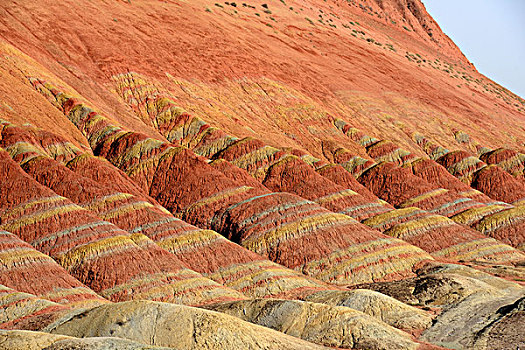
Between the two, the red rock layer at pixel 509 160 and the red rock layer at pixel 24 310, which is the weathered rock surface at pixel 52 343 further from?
the red rock layer at pixel 509 160

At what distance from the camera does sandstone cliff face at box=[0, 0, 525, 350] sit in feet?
109

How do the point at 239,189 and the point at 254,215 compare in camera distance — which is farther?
the point at 239,189

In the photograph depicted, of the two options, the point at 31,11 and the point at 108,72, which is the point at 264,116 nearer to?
the point at 108,72

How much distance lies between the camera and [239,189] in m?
59.5

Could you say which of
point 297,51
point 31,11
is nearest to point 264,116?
point 297,51

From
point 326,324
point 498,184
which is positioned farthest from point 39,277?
point 498,184

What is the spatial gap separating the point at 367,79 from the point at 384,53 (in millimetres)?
21328

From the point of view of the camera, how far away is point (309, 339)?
31484 mm

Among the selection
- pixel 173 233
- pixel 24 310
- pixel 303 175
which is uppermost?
pixel 303 175

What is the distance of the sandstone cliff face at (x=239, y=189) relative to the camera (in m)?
33.1

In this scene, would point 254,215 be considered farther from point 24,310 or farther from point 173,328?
point 173,328

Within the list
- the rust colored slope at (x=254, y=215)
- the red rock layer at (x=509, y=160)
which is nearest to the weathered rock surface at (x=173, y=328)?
the rust colored slope at (x=254, y=215)

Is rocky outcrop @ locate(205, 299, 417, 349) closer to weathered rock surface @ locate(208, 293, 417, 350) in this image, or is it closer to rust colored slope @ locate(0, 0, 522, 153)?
weathered rock surface @ locate(208, 293, 417, 350)

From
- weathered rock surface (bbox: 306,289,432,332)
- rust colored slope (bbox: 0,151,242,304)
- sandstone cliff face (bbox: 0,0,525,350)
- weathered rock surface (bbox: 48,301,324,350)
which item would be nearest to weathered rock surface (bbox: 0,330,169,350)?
sandstone cliff face (bbox: 0,0,525,350)
